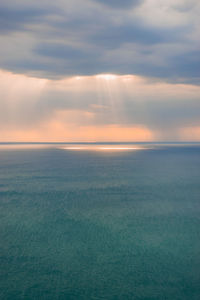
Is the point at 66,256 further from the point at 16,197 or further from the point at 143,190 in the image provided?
the point at 143,190

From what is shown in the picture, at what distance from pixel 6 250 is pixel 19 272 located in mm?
4436

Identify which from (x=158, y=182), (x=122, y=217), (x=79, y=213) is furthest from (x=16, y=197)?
(x=158, y=182)

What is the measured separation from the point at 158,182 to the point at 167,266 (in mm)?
43557

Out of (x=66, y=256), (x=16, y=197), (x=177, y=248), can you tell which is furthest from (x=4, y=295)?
(x=16, y=197)

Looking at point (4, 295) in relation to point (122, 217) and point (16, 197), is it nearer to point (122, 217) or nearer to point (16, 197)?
point (122, 217)

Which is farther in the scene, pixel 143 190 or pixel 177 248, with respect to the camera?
pixel 143 190

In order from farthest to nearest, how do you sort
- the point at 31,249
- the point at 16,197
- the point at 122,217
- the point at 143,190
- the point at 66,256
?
the point at 143,190 < the point at 16,197 < the point at 122,217 < the point at 31,249 < the point at 66,256

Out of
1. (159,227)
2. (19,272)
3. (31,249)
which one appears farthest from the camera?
(159,227)

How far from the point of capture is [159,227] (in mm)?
32594

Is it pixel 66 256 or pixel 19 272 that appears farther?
pixel 66 256

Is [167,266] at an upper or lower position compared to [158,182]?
lower

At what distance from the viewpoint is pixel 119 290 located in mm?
19719

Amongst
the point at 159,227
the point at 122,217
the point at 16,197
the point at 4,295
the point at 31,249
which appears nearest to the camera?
the point at 4,295

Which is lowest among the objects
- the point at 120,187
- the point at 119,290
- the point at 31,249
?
the point at 119,290
